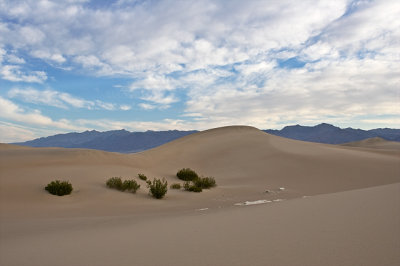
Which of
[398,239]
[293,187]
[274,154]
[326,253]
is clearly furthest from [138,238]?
[274,154]

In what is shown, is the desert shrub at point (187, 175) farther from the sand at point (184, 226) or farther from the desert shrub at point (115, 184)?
the desert shrub at point (115, 184)

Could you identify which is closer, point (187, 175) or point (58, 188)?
point (58, 188)

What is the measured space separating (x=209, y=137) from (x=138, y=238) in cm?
3758

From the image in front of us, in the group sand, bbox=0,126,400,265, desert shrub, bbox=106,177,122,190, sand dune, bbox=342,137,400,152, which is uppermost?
sand dune, bbox=342,137,400,152

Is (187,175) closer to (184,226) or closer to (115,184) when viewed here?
(115,184)

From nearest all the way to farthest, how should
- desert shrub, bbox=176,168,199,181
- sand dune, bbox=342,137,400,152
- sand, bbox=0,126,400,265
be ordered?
sand, bbox=0,126,400,265 < desert shrub, bbox=176,168,199,181 < sand dune, bbox=342,137,400,152

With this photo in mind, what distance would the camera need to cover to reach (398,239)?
3.44m

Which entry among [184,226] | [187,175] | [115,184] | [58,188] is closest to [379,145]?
[187,175]

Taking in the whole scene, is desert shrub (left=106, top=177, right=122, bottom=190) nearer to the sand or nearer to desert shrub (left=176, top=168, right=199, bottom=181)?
the sand

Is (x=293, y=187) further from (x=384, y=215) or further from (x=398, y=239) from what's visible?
(x=398, y=239)

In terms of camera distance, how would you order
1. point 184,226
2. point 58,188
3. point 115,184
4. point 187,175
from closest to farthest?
point 184,226 → point 58,188 → point 115,184 → point 187,175

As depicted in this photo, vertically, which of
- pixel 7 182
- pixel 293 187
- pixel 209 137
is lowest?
pixel 293 187

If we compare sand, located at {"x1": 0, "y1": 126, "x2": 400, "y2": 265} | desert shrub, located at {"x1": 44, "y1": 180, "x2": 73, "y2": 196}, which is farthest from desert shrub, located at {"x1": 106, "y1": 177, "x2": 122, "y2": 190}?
desert shrub, located at {"x1": 44, "y1": 180, "x2": 73, "y2": 196}

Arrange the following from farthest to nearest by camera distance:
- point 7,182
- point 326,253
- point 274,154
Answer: point 274,154 → point 7,182 → point 326,253
